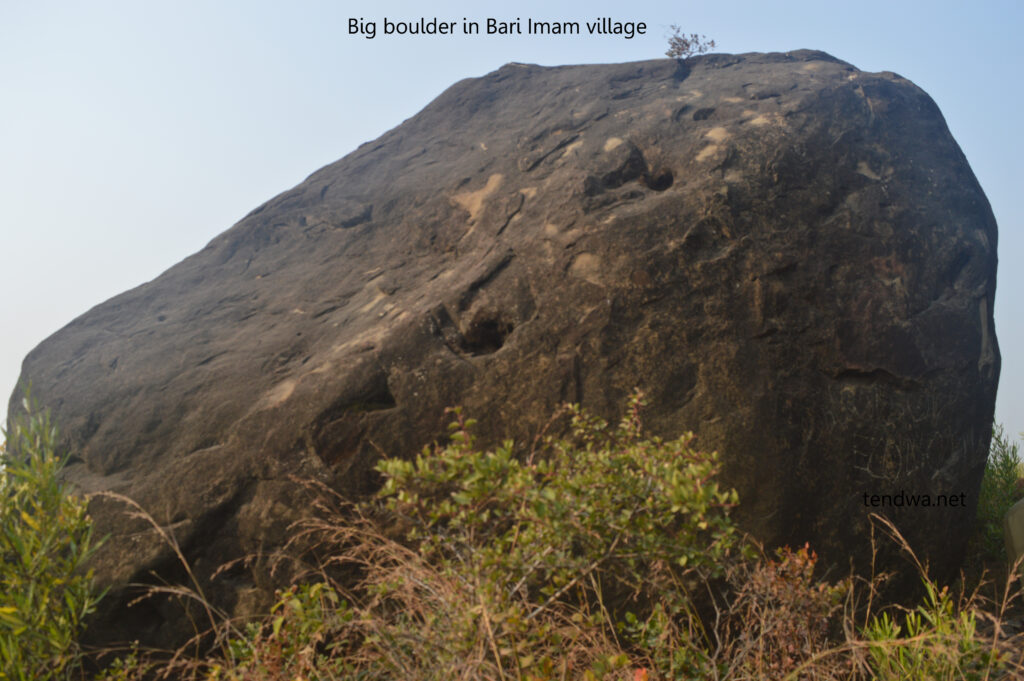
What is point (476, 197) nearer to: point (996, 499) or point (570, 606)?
point (570, 606)

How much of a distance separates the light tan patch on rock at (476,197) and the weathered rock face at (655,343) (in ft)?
0.07

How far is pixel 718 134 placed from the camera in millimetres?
5207

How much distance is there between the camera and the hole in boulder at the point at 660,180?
517cm

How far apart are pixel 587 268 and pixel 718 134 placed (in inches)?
54.1

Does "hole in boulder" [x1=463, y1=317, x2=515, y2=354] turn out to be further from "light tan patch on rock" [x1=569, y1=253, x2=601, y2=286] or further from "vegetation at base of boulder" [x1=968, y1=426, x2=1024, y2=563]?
"vegetation at base of boulder" [x1=968, y1=426, x2=1024, y2=563]

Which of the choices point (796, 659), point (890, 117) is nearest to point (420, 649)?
point (796, 659)

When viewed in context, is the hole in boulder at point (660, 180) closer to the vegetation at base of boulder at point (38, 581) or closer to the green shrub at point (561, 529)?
the green shrub at point (561, 529)

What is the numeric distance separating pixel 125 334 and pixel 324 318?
172 cm

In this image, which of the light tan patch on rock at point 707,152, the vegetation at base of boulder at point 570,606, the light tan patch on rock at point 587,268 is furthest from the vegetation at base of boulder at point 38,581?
the light tan patch on rock at point 707,152

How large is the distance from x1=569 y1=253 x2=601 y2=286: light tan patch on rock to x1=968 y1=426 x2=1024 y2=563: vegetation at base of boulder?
10.2ft

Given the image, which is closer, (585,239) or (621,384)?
(621,384)

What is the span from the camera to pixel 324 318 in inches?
217

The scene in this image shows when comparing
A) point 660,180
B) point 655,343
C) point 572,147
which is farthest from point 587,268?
point 572,147

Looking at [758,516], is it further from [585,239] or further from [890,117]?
[890,117]
